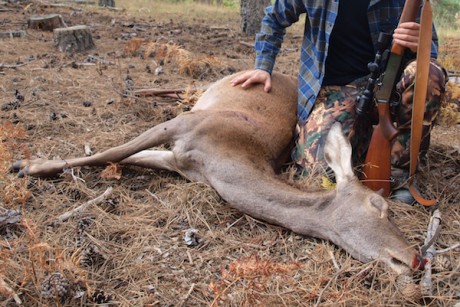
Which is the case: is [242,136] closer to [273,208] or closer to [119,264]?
[273,208]

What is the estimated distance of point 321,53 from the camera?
4.13 meters

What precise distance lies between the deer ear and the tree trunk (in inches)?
287

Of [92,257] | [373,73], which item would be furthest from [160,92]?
[92,257]

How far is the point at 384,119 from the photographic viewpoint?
3529mm

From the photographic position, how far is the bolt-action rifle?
11.4 ft

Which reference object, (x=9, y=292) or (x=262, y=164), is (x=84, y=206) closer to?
(x=9, y=292)

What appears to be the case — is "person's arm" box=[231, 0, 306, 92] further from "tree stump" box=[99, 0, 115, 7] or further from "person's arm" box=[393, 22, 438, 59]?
"tree stump" box=[99, 0, 115, 7]

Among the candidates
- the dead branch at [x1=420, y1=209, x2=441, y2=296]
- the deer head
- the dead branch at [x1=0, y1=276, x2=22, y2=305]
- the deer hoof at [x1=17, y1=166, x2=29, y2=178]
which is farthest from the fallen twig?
the deer hoof at [x1=17, y1=166, x2=29, y2=178]

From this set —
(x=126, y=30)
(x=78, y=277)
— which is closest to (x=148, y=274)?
(x=78, y=277)

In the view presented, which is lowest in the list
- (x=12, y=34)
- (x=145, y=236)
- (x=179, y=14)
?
(x=179, y=14)

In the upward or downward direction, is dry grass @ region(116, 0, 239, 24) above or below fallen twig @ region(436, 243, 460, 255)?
below

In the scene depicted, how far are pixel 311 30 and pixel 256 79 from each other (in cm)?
64

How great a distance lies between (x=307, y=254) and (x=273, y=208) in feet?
1.13

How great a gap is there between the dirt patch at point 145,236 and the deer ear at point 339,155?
425mm
